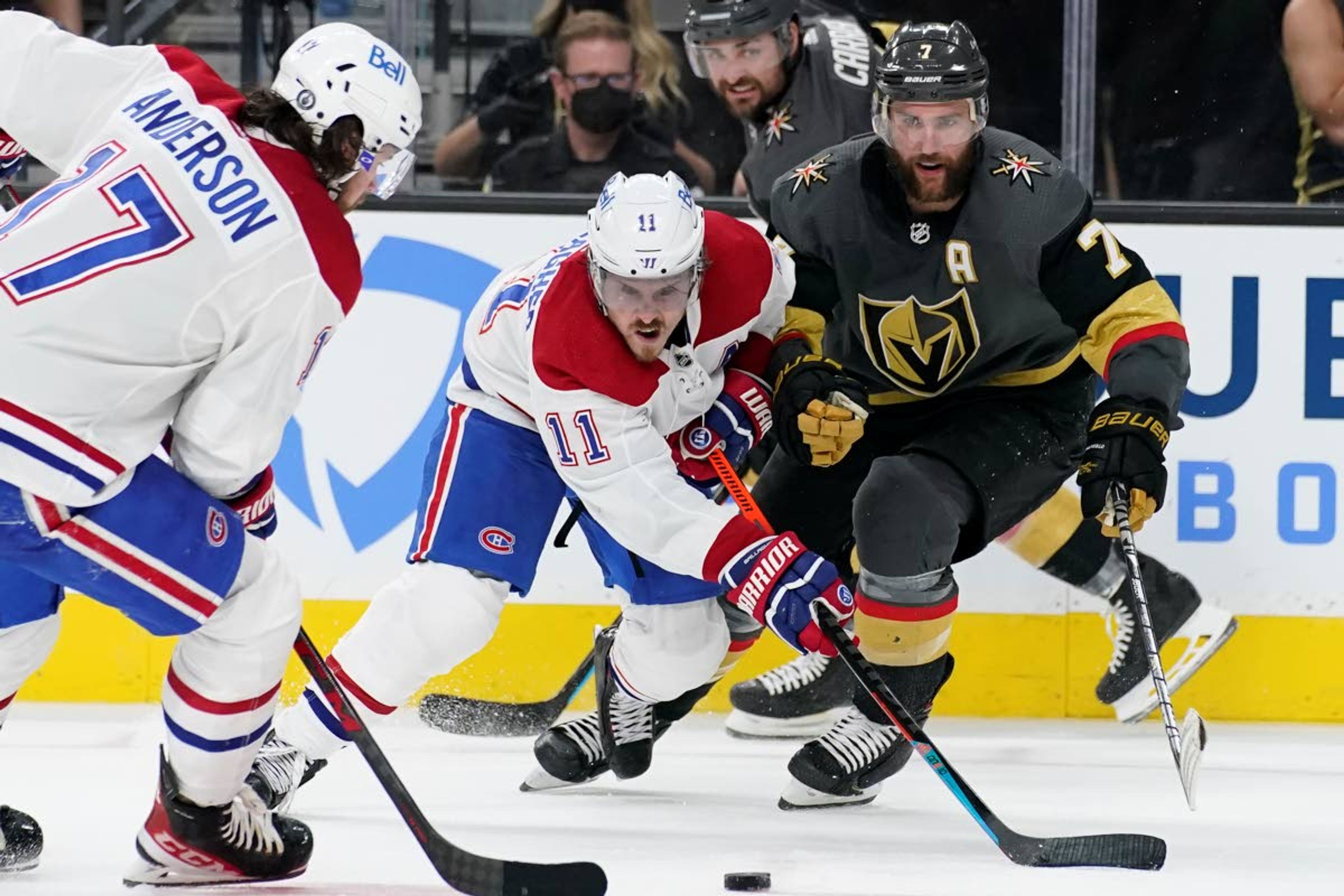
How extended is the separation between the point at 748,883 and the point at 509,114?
1.87m

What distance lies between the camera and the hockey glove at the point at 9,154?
238 cm

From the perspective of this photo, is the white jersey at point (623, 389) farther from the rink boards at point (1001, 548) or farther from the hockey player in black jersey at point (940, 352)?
the rink boards at point (1001, 548)

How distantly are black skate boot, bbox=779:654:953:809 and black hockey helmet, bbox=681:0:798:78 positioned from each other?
1.20 metres

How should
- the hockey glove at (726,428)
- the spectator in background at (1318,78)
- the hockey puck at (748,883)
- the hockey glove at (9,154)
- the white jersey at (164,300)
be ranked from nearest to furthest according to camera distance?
the white jersey at (164,300) → the hockey puck at (748,883) → the hockey glove at (9,154) → the hockey glove at (726,428) → the spectator in background at (1318,78)

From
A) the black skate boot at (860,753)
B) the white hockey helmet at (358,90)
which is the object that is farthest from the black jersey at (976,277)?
the white hockey helmet at (358,90)

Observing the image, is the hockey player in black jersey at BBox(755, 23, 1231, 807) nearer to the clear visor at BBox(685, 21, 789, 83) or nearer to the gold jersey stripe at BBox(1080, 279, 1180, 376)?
the gold jersey stripe at BBox(1080, 279, 1180, 376)

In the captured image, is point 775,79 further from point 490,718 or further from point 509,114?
point 490,718

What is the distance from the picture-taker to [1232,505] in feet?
11.5

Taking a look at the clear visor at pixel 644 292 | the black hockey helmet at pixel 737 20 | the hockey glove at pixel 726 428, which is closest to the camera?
the clear visor at pixel 644 292

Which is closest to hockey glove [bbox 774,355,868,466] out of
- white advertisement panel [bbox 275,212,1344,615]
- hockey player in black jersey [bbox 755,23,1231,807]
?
hockey player in black jersey [bbox 755,23,1231,807]

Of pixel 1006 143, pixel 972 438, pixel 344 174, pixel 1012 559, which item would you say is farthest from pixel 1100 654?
pixel 344 174

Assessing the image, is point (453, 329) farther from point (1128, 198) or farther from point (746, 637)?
point (1128, 198)

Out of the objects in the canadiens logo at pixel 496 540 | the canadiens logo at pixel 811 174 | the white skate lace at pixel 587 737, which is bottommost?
the white skate lace at pixel 587 737

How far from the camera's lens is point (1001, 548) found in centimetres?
353
